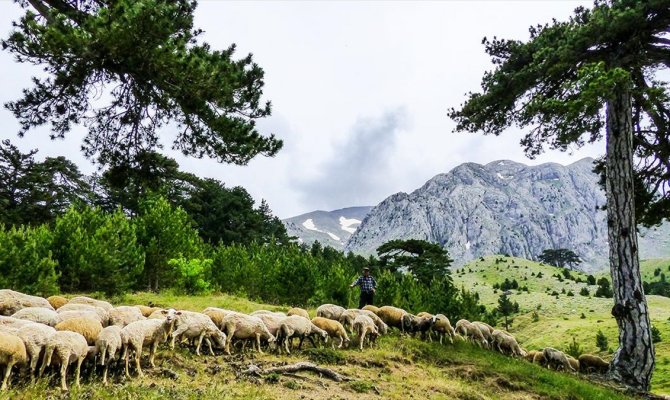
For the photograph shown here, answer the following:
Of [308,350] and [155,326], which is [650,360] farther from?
[155,326]

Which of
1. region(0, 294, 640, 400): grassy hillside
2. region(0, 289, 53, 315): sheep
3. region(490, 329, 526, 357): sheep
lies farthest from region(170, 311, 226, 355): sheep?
region(490, 329, 526, 357): sheep

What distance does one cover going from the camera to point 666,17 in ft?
46.5

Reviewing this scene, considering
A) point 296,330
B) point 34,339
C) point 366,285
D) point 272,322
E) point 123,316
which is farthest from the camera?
point 366,285

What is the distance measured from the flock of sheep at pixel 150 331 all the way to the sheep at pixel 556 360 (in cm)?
4

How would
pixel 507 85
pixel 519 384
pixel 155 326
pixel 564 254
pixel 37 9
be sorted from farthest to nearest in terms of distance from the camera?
pixel 564 254 < pixel 507 85 < pixel 519 384 < pixel 37 9 < pixel 155 326

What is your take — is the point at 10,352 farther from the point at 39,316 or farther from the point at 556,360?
the point at 556,360

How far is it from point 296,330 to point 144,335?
4448 mm

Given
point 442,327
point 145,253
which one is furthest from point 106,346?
point 145,253

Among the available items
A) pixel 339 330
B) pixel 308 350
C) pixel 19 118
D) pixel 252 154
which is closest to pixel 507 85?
pixel 252 154

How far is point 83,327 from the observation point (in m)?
9.48

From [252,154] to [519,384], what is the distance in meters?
10.4

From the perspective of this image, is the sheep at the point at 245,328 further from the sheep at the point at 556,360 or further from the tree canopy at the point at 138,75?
the sheep at the point at 556,360

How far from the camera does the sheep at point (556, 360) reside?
716 inches

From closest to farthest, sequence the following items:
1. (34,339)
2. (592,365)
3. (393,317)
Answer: (34,339)
(393,317)
(592,365)
